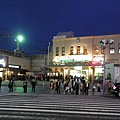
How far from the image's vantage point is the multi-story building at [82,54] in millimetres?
45875

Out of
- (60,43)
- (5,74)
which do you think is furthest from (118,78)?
(5,74)

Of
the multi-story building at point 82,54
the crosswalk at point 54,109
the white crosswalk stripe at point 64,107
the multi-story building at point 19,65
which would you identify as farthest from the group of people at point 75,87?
the multi-story building at point 19,65

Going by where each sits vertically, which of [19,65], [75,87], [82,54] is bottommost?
[75,87]

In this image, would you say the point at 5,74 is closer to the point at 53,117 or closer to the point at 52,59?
the point at 52,59

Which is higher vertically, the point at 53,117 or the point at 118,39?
the point at 118,39

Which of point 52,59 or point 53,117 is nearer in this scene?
point 53,117

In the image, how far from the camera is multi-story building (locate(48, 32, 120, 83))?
4588 cm

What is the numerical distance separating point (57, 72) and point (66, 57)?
3.63m

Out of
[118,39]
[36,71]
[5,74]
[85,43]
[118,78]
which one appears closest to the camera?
[118,78]

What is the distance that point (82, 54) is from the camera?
48750mm

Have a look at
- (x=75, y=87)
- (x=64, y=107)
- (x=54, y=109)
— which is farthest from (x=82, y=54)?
(x=54, y=109)

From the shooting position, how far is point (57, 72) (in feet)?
165

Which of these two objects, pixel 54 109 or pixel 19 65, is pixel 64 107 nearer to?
pixel 54 109

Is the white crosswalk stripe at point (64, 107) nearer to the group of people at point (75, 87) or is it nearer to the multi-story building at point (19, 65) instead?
the group of people at point (75, 87)
